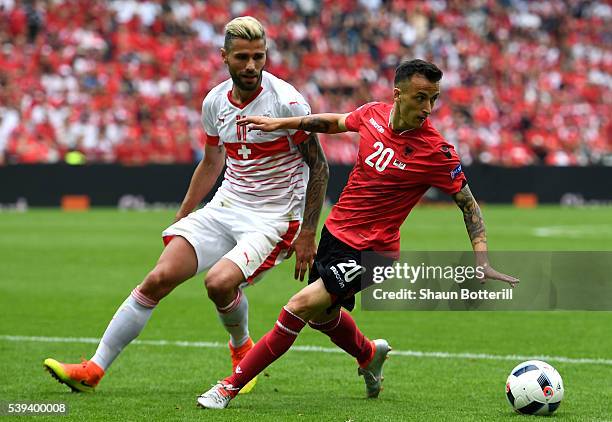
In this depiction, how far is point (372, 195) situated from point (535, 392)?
4.51 feet

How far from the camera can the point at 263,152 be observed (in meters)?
7.20

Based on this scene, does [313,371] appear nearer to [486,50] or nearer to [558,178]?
[558,178]

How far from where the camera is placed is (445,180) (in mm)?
6414

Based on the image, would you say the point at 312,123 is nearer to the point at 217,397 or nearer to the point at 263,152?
the point at 263,152

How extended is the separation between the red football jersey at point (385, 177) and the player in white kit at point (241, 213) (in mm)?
406

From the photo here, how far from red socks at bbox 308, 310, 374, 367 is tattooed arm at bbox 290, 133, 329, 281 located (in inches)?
12.7

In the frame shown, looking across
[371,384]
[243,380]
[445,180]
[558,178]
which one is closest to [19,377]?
[243,380]

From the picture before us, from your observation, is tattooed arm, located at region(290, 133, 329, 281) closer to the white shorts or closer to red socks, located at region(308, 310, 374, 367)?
the white shorts

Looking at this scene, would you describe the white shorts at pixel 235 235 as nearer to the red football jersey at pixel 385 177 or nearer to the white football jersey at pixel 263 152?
the white football jersey at pixel 263 152

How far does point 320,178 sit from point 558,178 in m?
24.2

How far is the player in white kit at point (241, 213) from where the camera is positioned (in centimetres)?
694

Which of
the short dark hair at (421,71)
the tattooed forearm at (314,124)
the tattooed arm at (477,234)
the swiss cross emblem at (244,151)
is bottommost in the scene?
the tattooed arm at (477,234)

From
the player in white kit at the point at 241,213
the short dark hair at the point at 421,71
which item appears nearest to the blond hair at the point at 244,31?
the player in white kit at the point at 241,213

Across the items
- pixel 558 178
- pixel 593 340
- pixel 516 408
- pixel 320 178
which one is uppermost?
Result: pixel 320 178
